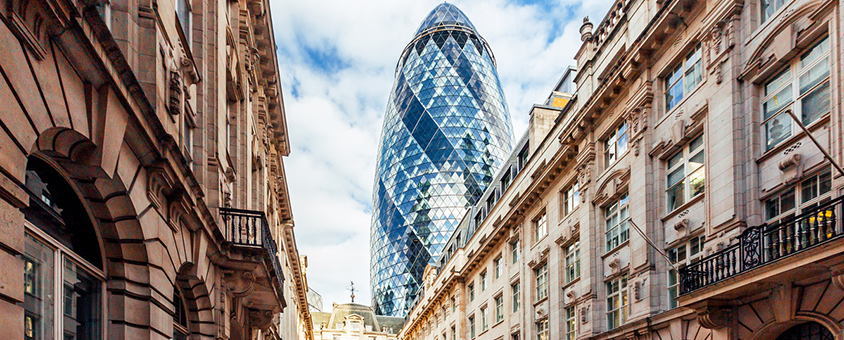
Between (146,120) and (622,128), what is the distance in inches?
803

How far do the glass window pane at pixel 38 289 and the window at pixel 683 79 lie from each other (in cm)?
1845

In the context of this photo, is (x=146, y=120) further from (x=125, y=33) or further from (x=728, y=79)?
(x=728, y=79)

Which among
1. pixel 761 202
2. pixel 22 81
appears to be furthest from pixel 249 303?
pixel 22 81

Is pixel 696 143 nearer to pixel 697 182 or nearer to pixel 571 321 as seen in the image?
pixel 697 182

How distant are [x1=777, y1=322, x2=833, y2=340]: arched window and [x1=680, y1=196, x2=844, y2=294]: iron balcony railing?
1842 millimetres

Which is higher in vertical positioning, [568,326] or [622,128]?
[622,128]

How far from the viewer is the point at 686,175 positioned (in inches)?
842

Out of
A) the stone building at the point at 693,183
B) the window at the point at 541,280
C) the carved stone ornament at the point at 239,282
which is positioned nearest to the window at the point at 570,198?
the stone building at the point at 693,183

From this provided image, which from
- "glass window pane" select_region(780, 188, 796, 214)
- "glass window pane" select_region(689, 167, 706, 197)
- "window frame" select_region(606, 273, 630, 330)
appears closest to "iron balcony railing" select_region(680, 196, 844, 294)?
"glass window pane" select_region(780, 188, 796, 214)

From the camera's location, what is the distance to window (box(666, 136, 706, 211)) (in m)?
20.6

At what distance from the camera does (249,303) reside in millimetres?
22547

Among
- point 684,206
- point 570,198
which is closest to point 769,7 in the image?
point 684,206

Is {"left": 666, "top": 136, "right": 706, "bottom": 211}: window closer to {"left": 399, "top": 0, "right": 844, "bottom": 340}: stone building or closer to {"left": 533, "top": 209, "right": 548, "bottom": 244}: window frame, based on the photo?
{"left": 399, "top": 0, "right": 844, "bottom": 340}: stone building

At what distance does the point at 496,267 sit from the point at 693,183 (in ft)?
85.3
